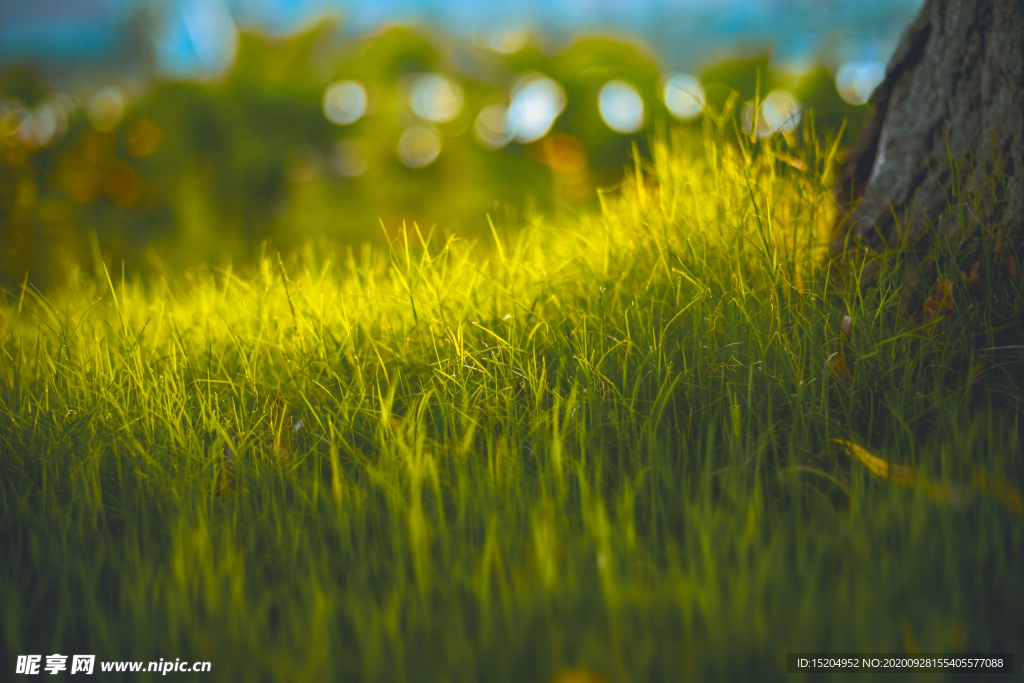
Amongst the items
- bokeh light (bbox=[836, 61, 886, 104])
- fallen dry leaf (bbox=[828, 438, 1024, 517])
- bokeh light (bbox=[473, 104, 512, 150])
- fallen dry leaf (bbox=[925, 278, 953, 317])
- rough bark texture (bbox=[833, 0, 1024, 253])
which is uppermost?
bokeh light (bbox=[473, 104, 512, 150])

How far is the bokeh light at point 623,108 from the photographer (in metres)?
3.69

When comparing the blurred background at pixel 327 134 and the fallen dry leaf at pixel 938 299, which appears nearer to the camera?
the fallen dry leaf at pixel 938 299

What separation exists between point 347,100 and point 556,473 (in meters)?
3.31

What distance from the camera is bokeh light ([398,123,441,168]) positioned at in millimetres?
3910

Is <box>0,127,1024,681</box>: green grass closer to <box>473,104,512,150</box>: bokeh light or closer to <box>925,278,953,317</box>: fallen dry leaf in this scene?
<box>925,278,953,317</box>: fallen dry leaf

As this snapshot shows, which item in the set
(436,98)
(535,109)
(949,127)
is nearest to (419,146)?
(436,98)

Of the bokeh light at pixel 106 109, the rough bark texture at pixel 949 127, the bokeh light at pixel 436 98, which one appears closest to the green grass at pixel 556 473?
the rough bark texture at pixel 949 127

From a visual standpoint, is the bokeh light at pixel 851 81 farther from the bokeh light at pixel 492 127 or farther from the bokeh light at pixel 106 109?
the bokeh light at pixel 106 109

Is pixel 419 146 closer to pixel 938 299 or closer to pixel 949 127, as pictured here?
pixel 949 127

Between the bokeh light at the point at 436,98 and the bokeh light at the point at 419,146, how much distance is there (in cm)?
7

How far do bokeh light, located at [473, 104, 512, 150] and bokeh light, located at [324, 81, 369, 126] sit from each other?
68 centimetres

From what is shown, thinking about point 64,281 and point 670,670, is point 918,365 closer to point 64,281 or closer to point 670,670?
point 670,670

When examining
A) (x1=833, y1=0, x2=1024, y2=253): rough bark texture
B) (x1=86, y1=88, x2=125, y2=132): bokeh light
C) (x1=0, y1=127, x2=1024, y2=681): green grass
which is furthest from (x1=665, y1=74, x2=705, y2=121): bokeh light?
(x1=86, y1=88, x2=125, y2=132): bokeh light

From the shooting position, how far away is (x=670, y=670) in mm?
890
